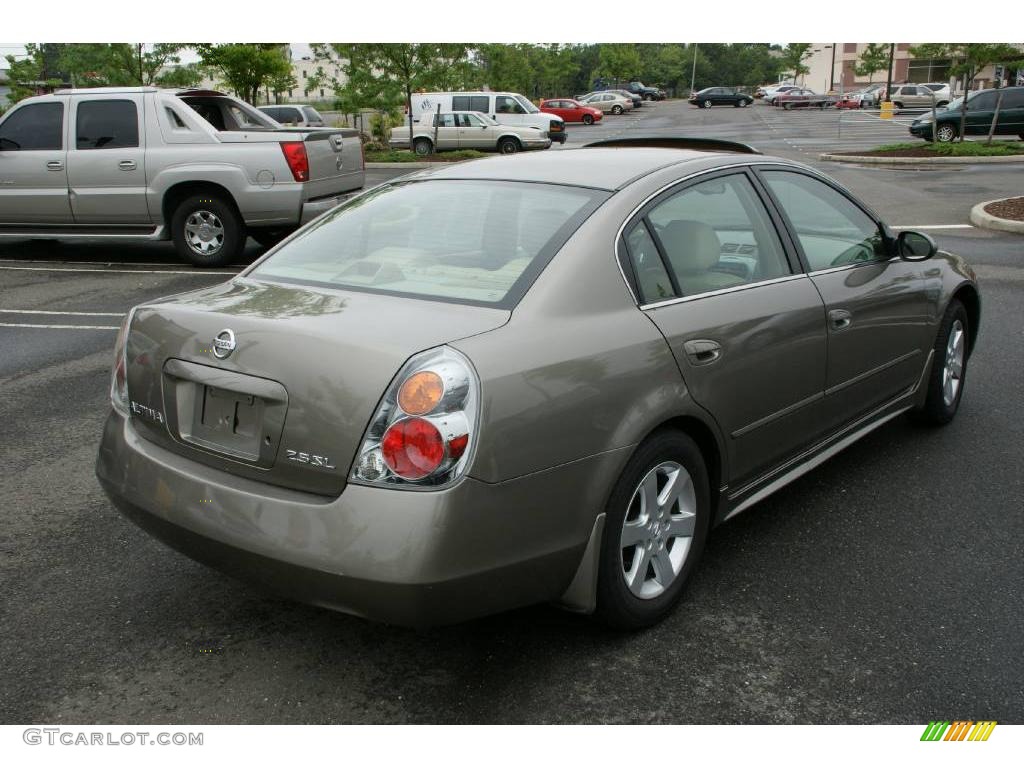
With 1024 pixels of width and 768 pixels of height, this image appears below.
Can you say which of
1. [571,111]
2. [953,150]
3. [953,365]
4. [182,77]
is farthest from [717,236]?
[571,111]

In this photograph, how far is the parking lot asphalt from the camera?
2.93 m

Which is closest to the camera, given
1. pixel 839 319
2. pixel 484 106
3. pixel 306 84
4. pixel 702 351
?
pixel 702 351

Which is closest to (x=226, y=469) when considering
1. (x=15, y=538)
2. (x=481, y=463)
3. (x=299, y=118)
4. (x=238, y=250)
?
(x=481, y=463)

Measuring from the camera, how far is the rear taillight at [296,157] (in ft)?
35.3

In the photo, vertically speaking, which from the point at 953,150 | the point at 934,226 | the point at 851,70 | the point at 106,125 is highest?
the point at 851,70

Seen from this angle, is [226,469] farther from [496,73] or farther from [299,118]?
[496,73]

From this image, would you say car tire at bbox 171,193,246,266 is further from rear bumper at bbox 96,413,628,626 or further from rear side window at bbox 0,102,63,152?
rear bumper at bbox 96,413,628,626

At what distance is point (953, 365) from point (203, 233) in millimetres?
8353

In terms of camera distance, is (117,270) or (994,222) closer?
(117,270)

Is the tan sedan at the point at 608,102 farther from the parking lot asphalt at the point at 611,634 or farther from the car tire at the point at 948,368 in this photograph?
the parking lot asphalt at the point at 611,634

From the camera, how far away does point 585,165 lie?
12.6 feet

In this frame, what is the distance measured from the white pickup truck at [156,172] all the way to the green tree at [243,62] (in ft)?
57.9

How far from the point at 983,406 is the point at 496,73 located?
48994 mm

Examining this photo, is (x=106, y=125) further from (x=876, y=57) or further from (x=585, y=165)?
(x=876, y=57)
